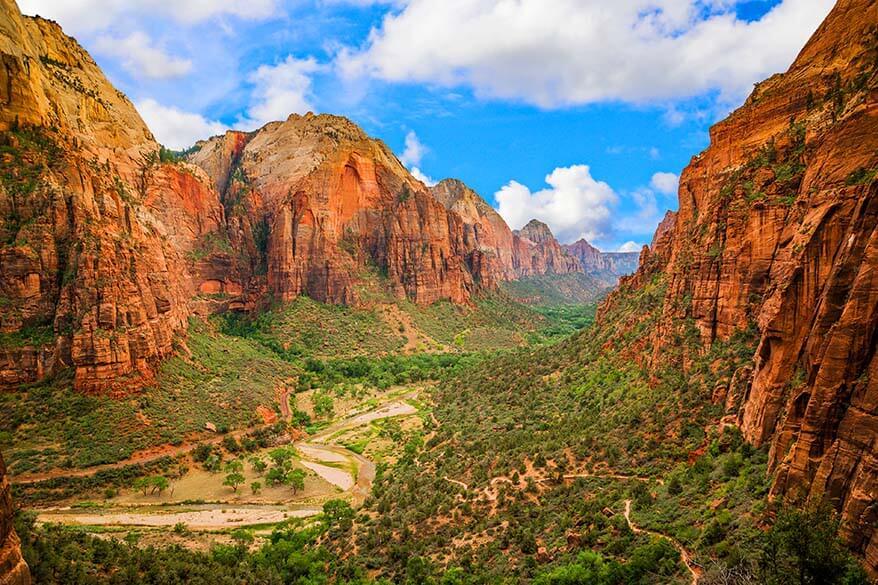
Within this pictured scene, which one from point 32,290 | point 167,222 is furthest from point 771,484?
point 167,222

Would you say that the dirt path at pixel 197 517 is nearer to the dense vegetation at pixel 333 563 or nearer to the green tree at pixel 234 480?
the green tree at pixel 234 480

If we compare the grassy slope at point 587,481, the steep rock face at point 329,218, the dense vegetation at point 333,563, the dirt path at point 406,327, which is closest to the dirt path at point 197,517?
the dense vegetation at point 333,563

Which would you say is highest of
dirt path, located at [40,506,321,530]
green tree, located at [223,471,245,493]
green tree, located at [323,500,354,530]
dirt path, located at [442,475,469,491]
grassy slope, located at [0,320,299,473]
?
grassy slope, located at [0,320,299,473]

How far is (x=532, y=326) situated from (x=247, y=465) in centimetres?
11233

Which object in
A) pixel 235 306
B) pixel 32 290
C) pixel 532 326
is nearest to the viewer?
pixel 32 290

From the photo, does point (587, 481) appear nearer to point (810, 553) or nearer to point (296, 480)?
point (810, 553)

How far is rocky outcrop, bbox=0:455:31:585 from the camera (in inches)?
565

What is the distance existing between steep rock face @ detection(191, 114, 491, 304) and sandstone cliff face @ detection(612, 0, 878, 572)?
97.9 m

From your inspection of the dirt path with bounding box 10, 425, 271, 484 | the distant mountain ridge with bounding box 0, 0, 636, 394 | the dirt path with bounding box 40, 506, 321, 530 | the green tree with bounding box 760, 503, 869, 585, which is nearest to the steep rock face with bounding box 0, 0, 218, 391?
the distant mountain ridge with bounding box 0, 0, 636, 394

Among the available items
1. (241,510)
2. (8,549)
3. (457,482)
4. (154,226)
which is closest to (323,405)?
(241,510)

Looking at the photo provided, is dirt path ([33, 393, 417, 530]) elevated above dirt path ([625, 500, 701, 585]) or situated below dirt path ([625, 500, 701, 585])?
below

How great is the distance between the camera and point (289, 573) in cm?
3359

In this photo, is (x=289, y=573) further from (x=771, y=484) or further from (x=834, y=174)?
(x=834, y=174)

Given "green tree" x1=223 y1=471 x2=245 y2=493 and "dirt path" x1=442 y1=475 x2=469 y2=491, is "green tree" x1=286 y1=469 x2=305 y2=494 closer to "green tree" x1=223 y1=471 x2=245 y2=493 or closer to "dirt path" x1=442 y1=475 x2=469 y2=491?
"green tree" x1=223 y1=471 x2=245 y2=493
